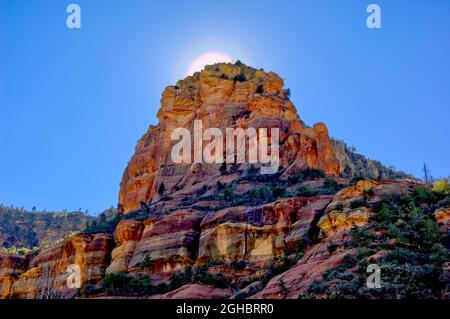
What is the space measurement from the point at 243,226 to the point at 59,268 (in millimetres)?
22256

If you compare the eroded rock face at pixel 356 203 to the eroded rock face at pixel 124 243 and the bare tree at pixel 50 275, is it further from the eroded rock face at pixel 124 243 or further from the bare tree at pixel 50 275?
the bare tree at pixel 50 275

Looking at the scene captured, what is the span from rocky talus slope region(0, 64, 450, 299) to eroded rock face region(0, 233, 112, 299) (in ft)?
0.38

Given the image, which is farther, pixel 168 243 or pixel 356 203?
pixel 168 243

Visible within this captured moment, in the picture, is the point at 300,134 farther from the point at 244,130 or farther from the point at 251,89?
the point at 251,89

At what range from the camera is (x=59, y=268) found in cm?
6253

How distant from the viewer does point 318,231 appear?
47.1 m

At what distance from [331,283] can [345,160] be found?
254ft

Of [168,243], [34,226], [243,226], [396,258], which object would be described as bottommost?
[396,258]

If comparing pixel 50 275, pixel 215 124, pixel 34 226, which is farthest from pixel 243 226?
pixel 34 226

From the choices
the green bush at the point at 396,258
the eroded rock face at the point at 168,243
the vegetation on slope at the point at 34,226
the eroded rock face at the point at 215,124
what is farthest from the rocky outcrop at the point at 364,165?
the green bush at the point at 396,258

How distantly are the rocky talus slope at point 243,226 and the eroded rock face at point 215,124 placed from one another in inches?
6.9

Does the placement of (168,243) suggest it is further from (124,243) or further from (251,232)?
(251,232)

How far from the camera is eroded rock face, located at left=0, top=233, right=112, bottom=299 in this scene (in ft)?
194
